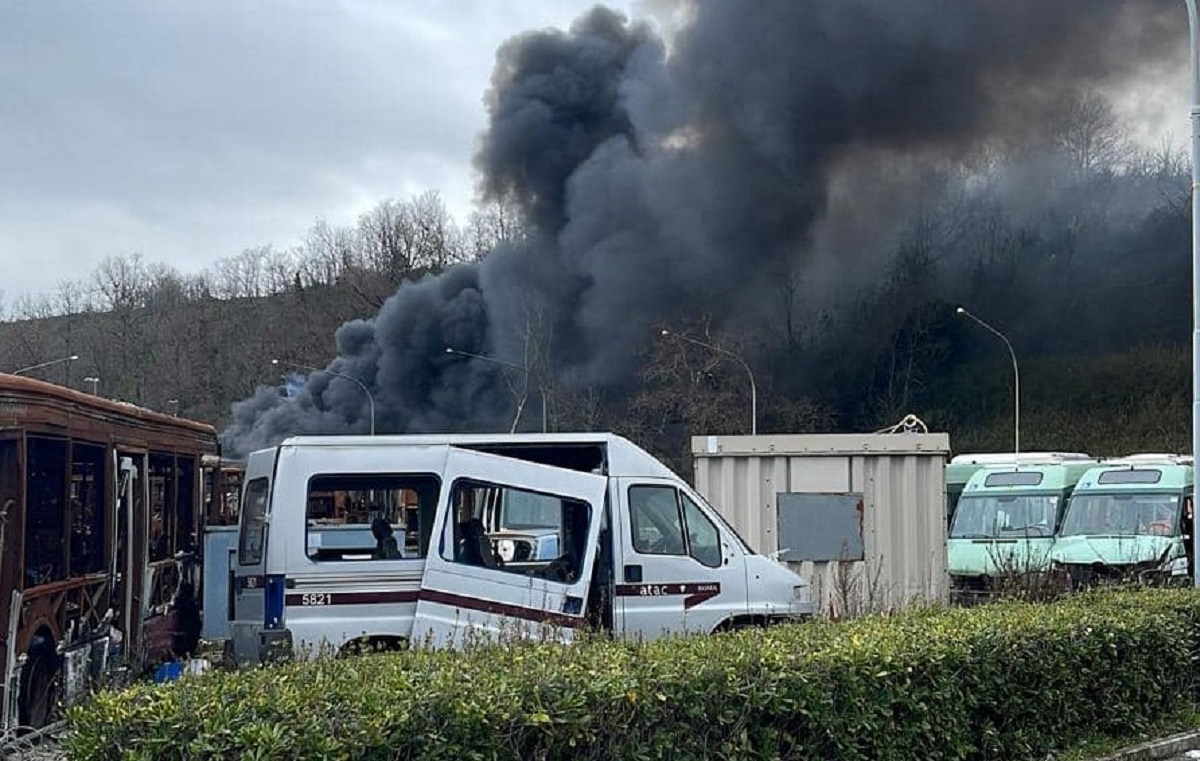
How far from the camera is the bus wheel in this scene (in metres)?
9.13

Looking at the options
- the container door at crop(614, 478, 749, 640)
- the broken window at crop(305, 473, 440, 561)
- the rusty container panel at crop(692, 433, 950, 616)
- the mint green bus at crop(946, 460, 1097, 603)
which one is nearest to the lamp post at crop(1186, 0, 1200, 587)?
the rusty container panel at crop(692, 433, 950, 616)

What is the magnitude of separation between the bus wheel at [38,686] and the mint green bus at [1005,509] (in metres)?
14.7

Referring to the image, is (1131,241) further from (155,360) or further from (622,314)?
(155,360)

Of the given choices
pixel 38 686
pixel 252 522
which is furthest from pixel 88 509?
pixel 38 686

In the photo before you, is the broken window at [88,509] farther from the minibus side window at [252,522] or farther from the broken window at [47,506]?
the minibus side window at [252,522]

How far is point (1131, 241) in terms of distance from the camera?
56.3m

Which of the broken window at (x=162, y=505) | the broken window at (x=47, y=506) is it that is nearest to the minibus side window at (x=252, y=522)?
the broken window at (x=47, y=506)

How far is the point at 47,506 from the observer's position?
32.7 ft

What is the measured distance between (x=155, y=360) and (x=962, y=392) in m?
39.5

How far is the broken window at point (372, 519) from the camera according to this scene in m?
10.2

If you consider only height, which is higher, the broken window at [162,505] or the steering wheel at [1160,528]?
the broken window at [162,505]

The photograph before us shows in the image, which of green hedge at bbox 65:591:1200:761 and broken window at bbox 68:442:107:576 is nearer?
green hedge at bbox 65:591:1200:761

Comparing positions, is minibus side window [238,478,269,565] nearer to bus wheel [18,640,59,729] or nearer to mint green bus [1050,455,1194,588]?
bus wheel [18,640,59,729]

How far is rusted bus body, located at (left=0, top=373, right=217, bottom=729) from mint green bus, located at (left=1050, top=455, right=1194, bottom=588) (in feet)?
40.1
